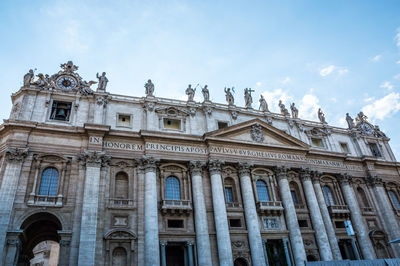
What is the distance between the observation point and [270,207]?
2812cm

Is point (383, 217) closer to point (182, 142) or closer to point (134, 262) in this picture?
point (182, 142)

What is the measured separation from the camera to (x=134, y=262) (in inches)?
888

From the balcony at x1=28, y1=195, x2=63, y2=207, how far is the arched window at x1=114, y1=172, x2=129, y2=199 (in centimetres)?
430

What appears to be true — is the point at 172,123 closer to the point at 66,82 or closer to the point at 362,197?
the point at 66,82

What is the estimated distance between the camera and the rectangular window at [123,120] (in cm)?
2845

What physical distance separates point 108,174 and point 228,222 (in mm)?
11088

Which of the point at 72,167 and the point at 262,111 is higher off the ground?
the point at 262,111

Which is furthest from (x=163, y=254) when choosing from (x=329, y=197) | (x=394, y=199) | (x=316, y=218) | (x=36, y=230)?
(x=394, y=199)

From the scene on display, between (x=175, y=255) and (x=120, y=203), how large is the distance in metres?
6.50

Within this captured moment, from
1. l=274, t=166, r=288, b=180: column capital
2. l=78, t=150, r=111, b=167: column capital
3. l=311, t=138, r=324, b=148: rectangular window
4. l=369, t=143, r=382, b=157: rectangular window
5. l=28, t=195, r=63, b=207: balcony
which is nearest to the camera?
l=28, t=195, r=63, b=207: balcony

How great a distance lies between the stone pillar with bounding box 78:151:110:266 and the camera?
2125 cm

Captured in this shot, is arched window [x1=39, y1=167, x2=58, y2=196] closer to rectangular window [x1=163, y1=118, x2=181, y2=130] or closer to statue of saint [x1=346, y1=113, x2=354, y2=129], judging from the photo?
rectangular window [x1=163, y1=118, x2=181, y2=130]

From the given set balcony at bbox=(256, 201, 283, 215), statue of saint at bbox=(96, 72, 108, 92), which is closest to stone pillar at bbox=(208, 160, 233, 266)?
balcony at bbox=(256, 201, 283, 215)

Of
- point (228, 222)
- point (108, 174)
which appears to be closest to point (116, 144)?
point (108, 174)
